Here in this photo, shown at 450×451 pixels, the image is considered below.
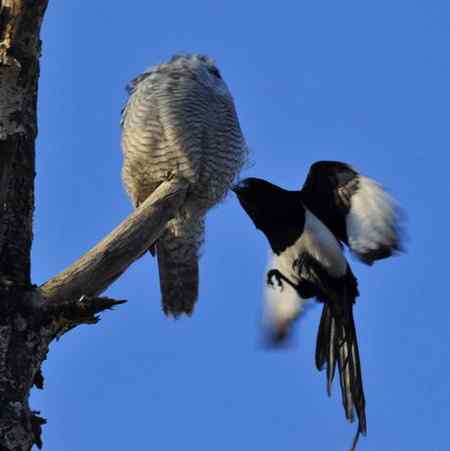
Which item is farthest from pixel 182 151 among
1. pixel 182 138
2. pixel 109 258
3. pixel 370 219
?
pixel 109 258

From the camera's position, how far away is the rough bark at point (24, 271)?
3773 mm

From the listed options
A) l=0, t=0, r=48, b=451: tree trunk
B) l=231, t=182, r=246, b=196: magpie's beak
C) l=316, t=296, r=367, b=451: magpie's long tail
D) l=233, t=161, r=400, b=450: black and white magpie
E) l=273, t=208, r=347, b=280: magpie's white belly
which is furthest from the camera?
l=231, t=182, r=246, b=196: magpie's beak

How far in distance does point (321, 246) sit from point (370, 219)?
0.49 meters

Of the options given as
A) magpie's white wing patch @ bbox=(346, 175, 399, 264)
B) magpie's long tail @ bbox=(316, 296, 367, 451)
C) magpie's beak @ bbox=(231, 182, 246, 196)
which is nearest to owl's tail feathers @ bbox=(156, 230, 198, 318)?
magpie's beak @ bbox=(231, 182, 246, 196)

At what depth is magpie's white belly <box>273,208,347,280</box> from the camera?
6.27m

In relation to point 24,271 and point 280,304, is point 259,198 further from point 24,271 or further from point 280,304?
point 24,271

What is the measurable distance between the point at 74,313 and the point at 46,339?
161 millimetres

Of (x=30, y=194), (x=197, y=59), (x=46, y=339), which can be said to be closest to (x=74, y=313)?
(x=46, y=339)

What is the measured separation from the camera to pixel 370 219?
19.4 feet

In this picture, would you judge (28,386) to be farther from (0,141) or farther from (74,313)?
(0,141)

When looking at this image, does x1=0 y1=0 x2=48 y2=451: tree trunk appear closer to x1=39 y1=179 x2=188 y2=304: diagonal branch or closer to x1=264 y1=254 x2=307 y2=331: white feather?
x1=39 y1=179 x2=188 y2=304: diagonal branch

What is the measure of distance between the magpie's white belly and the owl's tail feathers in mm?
1074

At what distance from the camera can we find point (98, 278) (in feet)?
14.6

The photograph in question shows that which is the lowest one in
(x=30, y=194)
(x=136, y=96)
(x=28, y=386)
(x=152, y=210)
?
(x=28, y=386)
